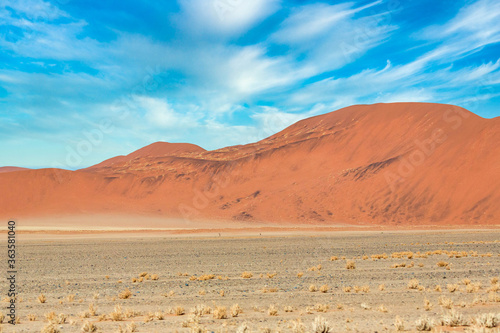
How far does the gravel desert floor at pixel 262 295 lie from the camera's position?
8.88 meters

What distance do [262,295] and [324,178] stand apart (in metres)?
73.0

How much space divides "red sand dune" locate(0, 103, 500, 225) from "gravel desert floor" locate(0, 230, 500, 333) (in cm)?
4727

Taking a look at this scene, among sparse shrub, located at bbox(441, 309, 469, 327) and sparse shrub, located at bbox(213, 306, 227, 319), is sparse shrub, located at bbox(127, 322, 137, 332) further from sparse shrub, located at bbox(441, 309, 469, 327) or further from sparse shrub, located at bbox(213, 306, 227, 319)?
sparse shrub, located at bbox(441, 309, 469, 327)

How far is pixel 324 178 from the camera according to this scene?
83.9 metres

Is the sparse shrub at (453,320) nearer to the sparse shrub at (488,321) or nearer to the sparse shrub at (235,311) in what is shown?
the sparse shrub at (488,321)

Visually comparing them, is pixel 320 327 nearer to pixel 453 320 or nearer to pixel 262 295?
pixel 453 320

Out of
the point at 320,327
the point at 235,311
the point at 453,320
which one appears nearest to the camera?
the point at 320,327

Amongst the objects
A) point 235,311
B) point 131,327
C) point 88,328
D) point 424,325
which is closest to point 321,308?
point 235,311

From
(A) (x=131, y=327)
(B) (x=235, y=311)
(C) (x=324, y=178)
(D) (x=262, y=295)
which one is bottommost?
(D) (x=262, y=295)

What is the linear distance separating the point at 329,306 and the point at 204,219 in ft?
233

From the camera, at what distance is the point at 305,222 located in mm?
72062

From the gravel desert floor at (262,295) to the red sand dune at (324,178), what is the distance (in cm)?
4727

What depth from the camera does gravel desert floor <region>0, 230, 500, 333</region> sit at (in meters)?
8.88

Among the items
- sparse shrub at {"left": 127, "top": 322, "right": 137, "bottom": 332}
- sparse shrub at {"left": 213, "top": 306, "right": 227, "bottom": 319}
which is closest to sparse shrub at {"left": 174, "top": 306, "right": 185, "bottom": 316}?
sparse shrub at {"left": 213, "top": 306, "right": 227, "bottom": 319}
